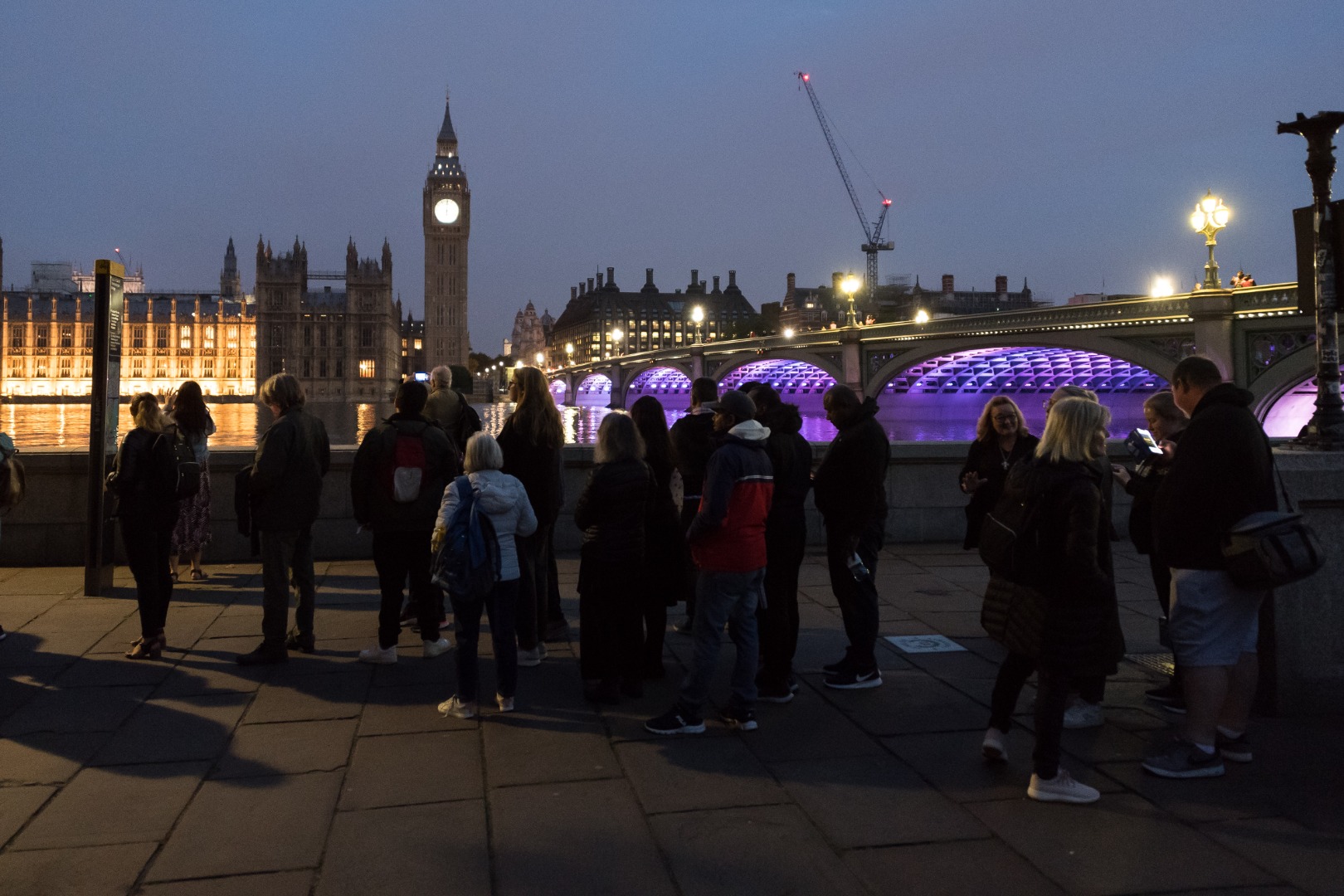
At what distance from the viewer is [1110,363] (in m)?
45.8

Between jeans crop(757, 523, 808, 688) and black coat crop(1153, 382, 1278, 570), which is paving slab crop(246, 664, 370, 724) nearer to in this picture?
jeans crop(757, 523, 808, 688)

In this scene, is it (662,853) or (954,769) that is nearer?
(662,853)

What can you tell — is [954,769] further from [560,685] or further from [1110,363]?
[1110,363]

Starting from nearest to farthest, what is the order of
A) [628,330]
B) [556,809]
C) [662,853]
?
[662,853]
[556,809]
[628,330]

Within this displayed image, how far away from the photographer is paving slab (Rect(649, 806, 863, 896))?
3.41m

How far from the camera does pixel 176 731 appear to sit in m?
4.99

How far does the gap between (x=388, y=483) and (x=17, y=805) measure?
2609mm

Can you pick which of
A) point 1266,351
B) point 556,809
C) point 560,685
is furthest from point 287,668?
point 1266,351

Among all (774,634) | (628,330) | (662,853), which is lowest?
(662,853)

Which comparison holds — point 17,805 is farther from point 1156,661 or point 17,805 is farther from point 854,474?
point 1156,661

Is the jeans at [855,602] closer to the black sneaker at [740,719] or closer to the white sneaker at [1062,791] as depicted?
the black sneaker at [740,719]

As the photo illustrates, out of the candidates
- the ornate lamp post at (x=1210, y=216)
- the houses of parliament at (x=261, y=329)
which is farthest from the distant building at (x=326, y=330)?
the ornate lamp post at (x=1210, y=216)

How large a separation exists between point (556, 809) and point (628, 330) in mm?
169458

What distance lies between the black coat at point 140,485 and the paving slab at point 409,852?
10.4ft
